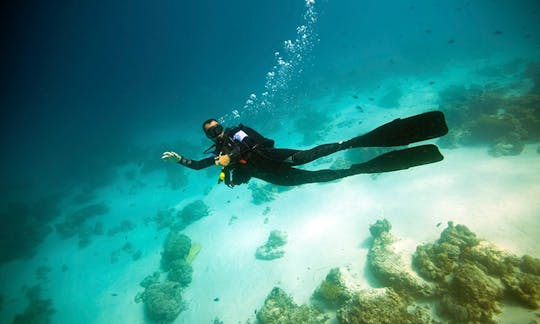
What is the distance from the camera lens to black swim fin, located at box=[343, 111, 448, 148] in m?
4.56

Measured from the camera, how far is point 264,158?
17.4 feet

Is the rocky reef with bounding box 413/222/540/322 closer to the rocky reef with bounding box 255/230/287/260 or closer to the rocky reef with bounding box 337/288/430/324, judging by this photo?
the rocky reef with bounding box 337/288/430/324

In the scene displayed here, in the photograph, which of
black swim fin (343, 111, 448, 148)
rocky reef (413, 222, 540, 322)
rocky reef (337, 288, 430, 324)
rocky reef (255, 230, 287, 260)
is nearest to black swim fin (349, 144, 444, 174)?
black swim fin (343, 111, 448, 148)

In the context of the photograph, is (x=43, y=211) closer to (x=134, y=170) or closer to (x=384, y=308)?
(x=134, y=170)

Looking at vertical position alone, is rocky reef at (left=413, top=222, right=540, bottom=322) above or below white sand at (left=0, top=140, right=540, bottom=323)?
below

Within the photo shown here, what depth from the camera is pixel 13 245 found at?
82.4 feet

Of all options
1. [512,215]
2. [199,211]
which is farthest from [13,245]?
[512,215]

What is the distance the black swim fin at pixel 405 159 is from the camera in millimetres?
4789

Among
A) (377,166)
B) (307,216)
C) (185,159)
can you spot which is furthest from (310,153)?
(307,216)

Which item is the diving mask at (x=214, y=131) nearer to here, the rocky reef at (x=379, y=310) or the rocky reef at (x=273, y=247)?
the rocky reef at (x=379, y=310)

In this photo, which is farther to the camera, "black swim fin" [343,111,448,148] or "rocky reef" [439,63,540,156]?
"rocky reef" [439,63,540,156]

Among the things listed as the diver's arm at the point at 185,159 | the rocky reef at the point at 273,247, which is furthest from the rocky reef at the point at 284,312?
the diver's arm at the point at 185,159

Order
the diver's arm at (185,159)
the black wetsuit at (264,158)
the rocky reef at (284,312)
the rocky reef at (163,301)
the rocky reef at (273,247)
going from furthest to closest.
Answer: the rocky reef at (273,247), the rocky reef at (163,301), the rocky reef at (284,312), the diver's arm at (185,159), the black wetsuit at (264,158)

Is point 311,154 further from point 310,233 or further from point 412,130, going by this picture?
point 310,233
